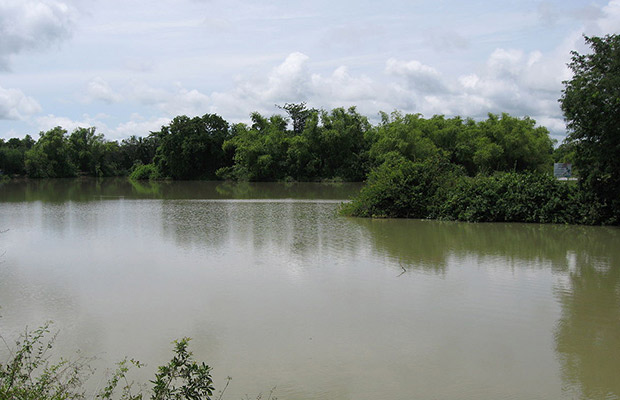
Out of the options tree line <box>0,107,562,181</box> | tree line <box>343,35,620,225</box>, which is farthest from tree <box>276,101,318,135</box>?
tree line <box>343,35,620,225</box>

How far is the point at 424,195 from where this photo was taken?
1858 centimetres

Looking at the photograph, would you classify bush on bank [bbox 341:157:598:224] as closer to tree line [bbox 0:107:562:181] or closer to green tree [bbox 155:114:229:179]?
tree line [bbox 0:107:562:181]

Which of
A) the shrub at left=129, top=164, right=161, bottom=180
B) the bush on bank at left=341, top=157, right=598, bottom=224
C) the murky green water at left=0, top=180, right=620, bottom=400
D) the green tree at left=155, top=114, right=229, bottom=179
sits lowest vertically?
the murky green water at left=0, top=180, right=620, bottom=400

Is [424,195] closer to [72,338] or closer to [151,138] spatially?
[72,338]

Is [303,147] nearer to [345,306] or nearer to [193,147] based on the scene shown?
[193,147]

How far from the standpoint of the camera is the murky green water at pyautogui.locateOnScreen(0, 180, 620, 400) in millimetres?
5371

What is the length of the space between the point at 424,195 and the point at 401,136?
27.1 metres

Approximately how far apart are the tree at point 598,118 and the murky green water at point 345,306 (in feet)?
4.95

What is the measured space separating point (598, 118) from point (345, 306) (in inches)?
424

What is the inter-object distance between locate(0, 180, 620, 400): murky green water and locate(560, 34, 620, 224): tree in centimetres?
151

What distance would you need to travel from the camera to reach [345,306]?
304 inches

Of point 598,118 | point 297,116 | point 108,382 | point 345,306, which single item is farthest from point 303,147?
point 108,382

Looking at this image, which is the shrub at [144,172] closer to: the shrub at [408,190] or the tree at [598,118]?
the shrub at [408,190]

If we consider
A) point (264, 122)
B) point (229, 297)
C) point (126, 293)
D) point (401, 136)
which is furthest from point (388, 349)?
point (264, 122)
